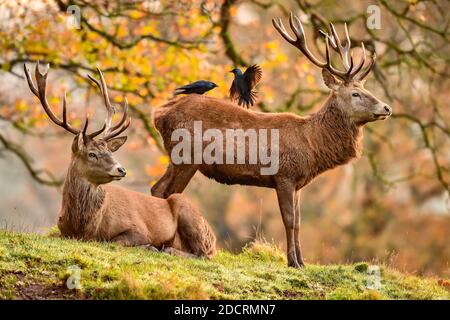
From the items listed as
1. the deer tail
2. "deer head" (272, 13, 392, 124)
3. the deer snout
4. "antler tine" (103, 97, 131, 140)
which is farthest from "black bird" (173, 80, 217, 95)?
the deer snout

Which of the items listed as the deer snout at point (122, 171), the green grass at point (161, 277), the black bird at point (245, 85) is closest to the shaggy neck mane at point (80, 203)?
the green grass at point (161, 277)

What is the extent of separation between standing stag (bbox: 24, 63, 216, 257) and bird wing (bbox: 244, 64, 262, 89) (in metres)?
1.81

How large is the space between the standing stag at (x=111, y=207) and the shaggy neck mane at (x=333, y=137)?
1595 mm

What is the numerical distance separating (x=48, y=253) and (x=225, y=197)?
20.3 m

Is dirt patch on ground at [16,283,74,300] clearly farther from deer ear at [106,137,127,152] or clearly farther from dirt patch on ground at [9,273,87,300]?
deer ear at [106,137,127,152]

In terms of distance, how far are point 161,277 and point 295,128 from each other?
3.05 meters

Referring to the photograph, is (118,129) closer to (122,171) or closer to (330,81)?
(122,171)

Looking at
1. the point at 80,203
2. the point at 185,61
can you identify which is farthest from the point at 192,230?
the point at 185,61

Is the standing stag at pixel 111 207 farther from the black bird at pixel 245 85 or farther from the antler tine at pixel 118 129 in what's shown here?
the black bird at pixel 245 85

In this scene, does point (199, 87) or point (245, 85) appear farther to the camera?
point (245, 85)

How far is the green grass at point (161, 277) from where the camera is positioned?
295 inches

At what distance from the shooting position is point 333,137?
10.3m
